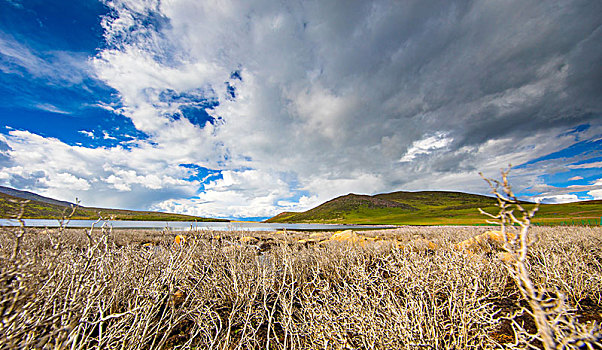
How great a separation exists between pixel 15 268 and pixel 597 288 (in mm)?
6595

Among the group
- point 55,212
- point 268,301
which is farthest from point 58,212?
point 268,301

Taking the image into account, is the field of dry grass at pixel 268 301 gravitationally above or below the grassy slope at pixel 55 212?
below

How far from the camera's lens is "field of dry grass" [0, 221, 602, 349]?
1.91 m

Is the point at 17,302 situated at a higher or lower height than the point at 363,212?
lower

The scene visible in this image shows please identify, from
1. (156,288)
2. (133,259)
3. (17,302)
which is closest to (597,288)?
(156,288)

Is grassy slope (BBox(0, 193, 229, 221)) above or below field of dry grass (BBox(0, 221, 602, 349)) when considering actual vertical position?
above

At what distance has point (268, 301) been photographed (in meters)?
3.98

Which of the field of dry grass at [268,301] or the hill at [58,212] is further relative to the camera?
the field of dry grass at [268,301]

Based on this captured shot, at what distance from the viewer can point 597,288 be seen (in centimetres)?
368

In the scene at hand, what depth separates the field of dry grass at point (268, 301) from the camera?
75.3 inches

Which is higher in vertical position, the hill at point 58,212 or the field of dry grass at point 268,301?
the hill at point 58,212

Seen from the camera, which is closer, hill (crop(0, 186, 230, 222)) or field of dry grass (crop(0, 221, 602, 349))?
hill (crop(0, 186, 230, 222))

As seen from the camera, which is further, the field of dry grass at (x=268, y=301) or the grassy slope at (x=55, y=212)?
the field of dry grass at (x=268, y=301)

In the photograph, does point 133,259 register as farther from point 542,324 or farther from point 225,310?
point 542,324
